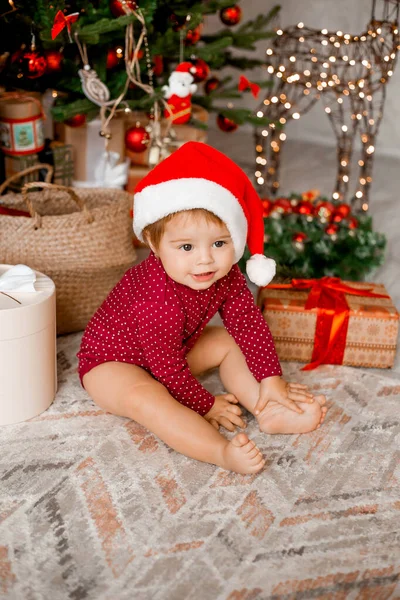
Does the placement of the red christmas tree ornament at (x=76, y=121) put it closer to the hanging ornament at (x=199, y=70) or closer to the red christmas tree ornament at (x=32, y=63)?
the red christmas tree ornament at (x=32, y=63)

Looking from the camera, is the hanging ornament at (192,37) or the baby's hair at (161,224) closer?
the baby's hair at (161,224)

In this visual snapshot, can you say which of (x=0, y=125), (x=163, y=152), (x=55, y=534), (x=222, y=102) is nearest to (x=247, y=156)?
(x=222, y=102)

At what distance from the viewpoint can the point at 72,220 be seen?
5.43 feet

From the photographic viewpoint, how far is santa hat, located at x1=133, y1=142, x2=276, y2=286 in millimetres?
1254

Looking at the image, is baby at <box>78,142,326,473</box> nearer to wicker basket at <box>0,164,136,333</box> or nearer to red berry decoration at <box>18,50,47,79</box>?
wicker basket at <box>0,164,136,333</box>

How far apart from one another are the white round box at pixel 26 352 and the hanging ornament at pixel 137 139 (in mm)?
814

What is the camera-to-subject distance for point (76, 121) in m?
2.08

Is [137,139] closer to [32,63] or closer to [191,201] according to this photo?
[32,63]

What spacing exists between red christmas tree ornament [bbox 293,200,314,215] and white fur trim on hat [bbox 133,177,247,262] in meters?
0.94

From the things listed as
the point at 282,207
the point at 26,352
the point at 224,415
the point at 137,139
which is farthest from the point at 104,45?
the point at 224,415

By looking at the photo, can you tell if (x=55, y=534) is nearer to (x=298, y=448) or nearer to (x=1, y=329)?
(x=1, y=329)

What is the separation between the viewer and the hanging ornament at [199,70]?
7.18 feet

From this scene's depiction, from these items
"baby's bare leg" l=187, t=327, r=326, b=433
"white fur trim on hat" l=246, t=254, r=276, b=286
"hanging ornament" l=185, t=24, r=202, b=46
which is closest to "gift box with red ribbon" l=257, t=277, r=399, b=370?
"baby's bare leg" l=187, t=327, r=326, b=433

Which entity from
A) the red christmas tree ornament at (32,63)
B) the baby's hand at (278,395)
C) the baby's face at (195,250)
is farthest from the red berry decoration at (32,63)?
the baby's hand at (278,395)
